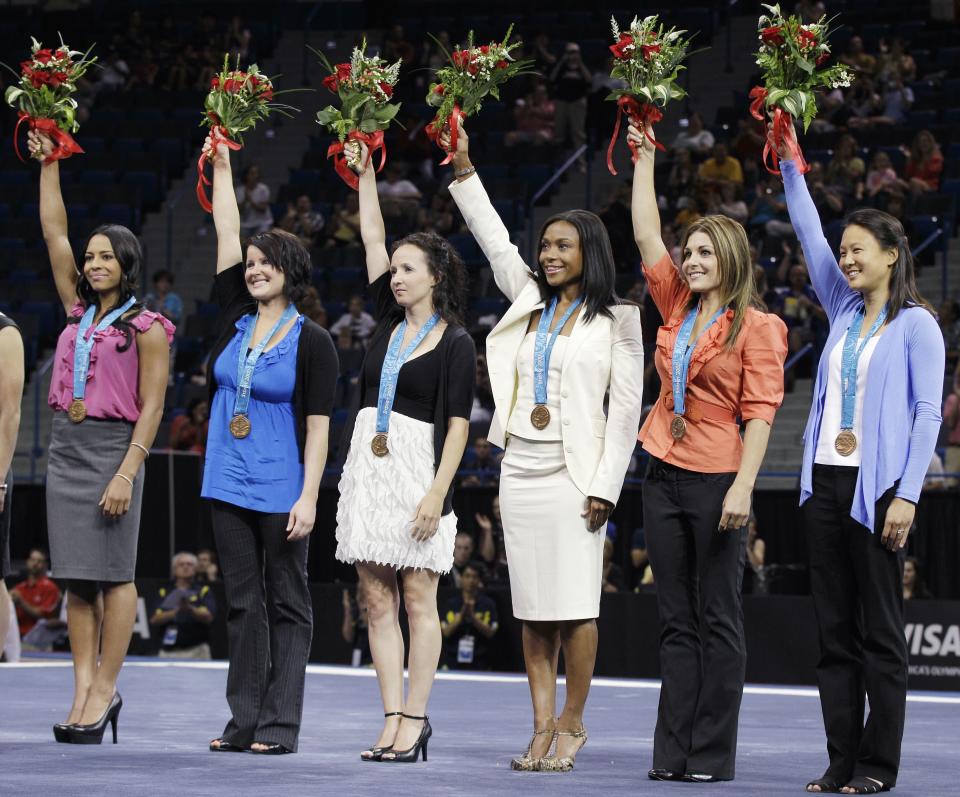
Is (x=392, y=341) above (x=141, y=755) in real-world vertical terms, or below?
above

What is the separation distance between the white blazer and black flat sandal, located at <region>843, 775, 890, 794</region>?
111cm

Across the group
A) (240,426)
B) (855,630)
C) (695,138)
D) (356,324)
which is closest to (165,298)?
(356,324)

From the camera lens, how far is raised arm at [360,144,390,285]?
18.8 ft

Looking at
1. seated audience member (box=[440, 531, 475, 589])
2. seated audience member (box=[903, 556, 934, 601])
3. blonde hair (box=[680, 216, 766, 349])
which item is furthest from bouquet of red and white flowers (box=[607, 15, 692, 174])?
seated audience member (box=[440, 531, 475, 589])

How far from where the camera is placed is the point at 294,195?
56.5 ft

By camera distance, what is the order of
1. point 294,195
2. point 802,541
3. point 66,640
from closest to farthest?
point 802,541 → point 66,640 → point 294,195

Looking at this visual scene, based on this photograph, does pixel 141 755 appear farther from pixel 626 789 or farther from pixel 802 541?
pixel 802 541

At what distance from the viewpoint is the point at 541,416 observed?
5.36 m

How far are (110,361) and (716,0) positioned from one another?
1375 cm

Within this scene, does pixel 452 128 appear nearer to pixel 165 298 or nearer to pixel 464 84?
pixel 464 84

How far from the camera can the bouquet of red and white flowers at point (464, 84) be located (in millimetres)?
5688

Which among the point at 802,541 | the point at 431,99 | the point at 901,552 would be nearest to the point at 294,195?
the point at 802,541

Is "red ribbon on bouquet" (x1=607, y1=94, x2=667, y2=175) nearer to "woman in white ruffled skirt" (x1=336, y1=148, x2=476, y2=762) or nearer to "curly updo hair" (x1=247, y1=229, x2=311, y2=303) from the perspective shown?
"woman in white ruffled skirt" (x1=336, y1=148, x2=476, y2=762)

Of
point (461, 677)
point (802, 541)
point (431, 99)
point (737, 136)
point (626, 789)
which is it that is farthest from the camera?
point (737, 136)
